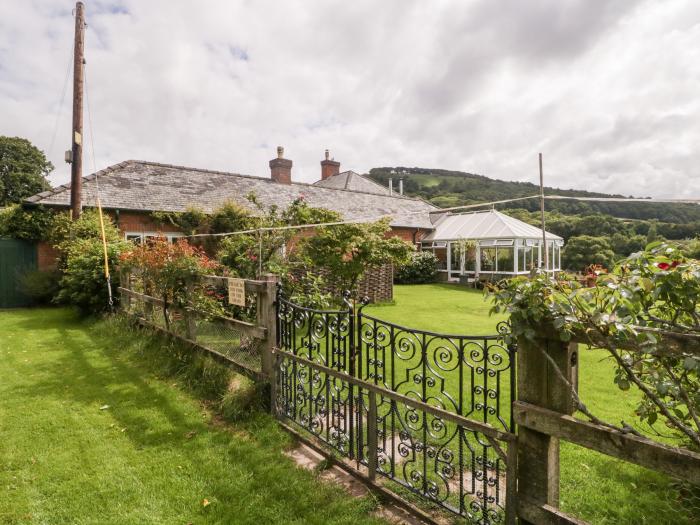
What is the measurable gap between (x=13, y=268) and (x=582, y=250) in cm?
2712

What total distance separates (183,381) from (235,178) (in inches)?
627

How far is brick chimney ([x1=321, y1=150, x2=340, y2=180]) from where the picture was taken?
30.7 meters

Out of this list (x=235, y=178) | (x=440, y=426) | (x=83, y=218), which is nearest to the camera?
(x=440, y=426)

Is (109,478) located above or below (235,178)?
below

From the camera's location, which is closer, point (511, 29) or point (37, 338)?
point (511, 29)

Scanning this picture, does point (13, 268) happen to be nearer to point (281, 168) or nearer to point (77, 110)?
point (77, 110)

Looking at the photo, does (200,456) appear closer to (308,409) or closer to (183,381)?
(308,409)

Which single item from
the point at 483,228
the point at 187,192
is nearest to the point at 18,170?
the point at 187,192

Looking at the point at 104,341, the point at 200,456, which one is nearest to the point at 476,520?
the point at 200,456

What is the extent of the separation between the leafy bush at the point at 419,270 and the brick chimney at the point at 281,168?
7972mm

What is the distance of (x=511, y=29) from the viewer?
18.8ft

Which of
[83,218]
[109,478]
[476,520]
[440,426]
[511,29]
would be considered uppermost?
[511,29]

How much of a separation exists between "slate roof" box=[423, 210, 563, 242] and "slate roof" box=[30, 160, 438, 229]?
1086mm

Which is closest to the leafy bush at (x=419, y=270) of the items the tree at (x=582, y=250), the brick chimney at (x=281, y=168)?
the brick chimney at (x=281, y=168)
